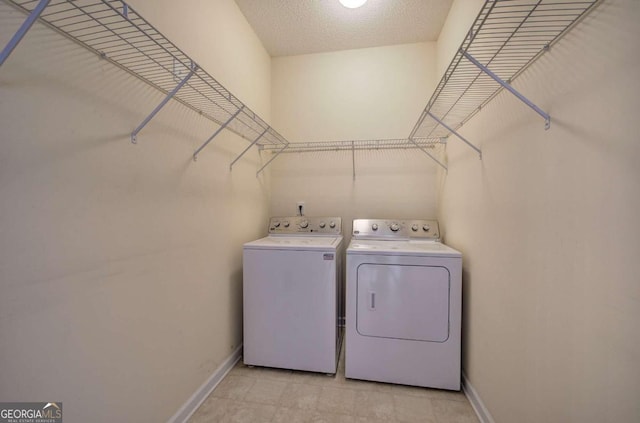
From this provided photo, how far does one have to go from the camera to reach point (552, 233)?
2.92 feet

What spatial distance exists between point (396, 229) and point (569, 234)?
145 cm

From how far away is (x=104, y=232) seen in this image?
3.15 feet

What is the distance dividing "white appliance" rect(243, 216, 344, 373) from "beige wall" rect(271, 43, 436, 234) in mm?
906

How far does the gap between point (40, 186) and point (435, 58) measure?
10.00 feet

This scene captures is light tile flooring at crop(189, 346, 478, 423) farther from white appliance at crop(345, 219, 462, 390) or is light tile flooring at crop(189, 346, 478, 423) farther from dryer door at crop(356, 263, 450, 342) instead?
dryer door at crop(356, 263, 450, 342)

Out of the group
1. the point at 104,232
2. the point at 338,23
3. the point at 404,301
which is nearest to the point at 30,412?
the point at 104,232

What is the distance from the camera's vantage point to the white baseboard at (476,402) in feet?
4.44

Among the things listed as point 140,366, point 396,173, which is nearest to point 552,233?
point 396,173

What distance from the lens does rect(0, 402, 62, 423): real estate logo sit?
72 cm

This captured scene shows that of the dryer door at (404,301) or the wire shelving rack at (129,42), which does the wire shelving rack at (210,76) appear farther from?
the dryer door at (404,301)

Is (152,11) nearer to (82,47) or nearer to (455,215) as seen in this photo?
(82,47)

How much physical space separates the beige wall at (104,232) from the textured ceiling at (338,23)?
0.56m

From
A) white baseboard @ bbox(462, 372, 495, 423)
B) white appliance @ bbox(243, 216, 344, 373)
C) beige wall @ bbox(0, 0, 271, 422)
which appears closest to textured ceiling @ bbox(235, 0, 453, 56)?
beige wall @ bbox(0, 0, 271, 422)

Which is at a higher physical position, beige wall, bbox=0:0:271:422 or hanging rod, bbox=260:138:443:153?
hanging rod, bbox=260:138:443:153
